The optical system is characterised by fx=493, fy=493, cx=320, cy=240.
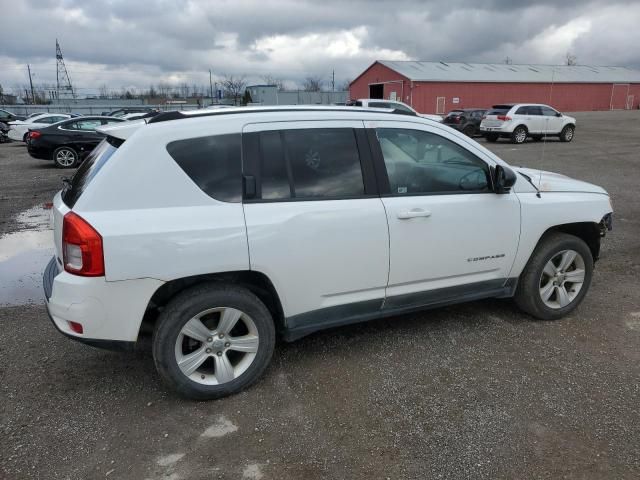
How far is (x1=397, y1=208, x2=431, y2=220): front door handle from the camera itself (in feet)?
11.3

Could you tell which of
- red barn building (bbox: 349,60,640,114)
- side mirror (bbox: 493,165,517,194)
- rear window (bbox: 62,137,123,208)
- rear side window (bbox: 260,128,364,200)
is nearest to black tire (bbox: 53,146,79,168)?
rear window (bbox: 62,137,123,208)

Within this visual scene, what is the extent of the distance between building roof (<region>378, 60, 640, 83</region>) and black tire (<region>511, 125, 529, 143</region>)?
69.8ft

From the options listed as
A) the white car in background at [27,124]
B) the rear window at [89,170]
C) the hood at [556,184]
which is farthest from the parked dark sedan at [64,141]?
the hood at [556,184]

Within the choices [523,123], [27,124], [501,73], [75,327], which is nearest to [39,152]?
[27,124]

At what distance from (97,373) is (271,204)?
1827mm

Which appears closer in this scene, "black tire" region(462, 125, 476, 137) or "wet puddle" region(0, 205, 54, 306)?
"wet puddle" region(0, 205, 54, 306)

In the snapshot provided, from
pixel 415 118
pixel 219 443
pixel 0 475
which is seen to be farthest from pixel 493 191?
pixel 0 475

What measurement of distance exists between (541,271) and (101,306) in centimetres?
339

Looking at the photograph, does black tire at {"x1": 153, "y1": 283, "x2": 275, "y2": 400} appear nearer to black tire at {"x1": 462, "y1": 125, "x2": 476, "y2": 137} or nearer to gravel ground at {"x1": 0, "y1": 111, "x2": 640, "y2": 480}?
gravel ground at {"x1": 0, "y1": 111, "x2": 640, "y2": 480}

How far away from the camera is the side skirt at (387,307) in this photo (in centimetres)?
340

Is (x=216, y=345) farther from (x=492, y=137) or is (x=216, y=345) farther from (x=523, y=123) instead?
(x=492, y=137)

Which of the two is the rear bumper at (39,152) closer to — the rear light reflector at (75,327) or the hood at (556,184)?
the rear light reflector at (75,327)

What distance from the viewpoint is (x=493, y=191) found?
382cm

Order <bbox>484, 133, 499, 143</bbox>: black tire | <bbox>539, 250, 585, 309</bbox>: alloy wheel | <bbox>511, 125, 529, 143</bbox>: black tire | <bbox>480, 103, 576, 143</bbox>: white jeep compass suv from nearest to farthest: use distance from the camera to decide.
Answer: <bbox>539, 250, 585, 309</bbox>: alloy wheel
<bbox>480, 103, 576, 143</bbox>: white jeep compass suv
<bbox>511, 125, 529, 143</bbox>: black tire
<bbox>484, 133, 499, 143</bbox>: black tire
